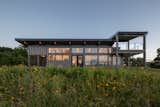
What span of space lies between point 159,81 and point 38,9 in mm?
19363

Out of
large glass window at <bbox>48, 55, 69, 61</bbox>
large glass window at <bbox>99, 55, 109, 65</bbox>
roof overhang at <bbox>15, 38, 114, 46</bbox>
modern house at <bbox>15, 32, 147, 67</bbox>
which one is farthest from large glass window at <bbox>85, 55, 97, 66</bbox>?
large glass window at <bbox>48, 55, 69, 61</bbox>

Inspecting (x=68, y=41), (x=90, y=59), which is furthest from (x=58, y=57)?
(x=90, y=59)

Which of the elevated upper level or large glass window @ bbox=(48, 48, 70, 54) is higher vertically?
the elevated upper level

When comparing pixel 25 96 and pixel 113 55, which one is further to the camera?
pixel 113 55

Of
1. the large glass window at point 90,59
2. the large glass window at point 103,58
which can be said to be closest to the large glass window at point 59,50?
the large glass window at point 90,59

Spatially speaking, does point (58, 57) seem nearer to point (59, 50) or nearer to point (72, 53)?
point (59, 50)

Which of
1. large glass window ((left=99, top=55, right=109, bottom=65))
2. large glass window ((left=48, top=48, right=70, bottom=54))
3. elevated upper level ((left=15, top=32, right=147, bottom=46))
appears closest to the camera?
elevated upper level ((left=15, top=32, right=147, bottom=46))

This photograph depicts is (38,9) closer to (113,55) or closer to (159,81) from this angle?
(113,55)

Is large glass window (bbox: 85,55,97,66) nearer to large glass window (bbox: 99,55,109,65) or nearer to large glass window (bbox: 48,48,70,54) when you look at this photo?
large glass window (bbox: 99,55,109,65)

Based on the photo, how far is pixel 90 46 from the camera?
2578 centimetres

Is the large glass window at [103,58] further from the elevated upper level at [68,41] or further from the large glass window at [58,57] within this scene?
the large glass window at [58,57]

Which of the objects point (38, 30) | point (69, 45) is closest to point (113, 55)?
point (69, 45)

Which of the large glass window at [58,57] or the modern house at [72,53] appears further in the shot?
the large glass window at [58,57]

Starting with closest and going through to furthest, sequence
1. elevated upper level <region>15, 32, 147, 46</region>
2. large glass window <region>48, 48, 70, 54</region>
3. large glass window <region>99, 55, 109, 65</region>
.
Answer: elevated upper level <region>15, 32, 147, 46</region>
large glass window <region>99, 55, 109, 65</region>
large glass window <region>48, 48, 70, 54</region>
